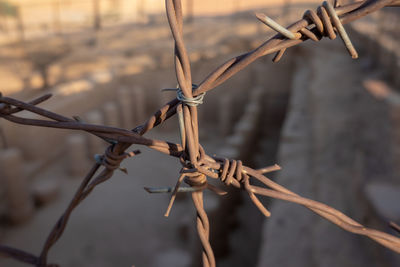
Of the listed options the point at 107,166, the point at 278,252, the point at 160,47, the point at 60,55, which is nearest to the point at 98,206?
the point at 278,252

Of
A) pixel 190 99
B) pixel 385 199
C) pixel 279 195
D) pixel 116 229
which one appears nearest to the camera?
pixel 190 99

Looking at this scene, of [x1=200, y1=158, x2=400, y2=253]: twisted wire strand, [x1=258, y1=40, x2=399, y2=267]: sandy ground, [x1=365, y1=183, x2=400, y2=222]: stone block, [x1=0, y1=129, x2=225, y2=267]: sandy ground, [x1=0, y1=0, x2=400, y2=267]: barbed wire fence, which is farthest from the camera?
[x1=0, y1=129, x2=225, y2=267]: sandy ground

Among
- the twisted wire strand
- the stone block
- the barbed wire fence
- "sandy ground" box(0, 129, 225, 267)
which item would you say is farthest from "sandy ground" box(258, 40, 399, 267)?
the barbed wire fence

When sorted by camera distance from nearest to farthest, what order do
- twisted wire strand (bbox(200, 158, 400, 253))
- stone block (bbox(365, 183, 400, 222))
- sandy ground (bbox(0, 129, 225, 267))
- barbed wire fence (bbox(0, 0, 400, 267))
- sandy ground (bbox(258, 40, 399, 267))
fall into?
1. barbed wire fence (bbox(0, 0, 400, 267))
2. twisted wire strand (bbox(200, 158, 400, 253))
3. stone block (bbox(365, 183, 400, 222))
4. sandy ground (bbox(258, 40, 399, 267))
5. sandy ground (bbox(0, 129, 225, 267))

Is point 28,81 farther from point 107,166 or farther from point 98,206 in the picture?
point 107,166

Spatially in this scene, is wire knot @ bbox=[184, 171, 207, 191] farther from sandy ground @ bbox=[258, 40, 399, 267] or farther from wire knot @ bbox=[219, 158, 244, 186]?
sandy ground @ bbox=[258, 40, 399, 267]

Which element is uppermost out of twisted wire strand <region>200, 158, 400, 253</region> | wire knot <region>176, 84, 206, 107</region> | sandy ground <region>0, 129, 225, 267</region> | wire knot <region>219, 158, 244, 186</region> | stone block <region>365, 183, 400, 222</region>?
wire knot <region>176, 84, 206, 107</region>

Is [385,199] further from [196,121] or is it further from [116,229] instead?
[116,229]

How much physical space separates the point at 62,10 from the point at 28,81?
17.7 metres

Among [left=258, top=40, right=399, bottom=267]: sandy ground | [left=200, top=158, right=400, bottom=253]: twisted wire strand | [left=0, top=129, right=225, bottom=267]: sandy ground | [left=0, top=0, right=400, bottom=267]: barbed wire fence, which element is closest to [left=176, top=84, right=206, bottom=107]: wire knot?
[left=0, top=0, right=400, bottom=267]: barbed wire fence

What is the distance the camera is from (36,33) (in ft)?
64.4

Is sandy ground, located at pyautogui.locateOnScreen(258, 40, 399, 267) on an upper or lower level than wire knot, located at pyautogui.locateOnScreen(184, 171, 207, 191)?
lower

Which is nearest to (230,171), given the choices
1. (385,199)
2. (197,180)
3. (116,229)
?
(197,180)

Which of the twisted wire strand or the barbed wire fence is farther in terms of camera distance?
the twisted wire strand
